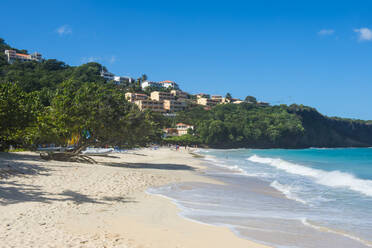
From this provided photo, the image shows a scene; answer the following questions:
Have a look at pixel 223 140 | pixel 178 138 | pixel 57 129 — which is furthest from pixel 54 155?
pixel 223 140

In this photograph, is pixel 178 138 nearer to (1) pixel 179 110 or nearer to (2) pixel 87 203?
(1) pixel 179 110

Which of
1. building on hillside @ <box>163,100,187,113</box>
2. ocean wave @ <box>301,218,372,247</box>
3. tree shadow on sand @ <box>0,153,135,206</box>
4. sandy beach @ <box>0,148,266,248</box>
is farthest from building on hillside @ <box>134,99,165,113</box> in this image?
ocean wave @ <box>301,218,372,247</box>

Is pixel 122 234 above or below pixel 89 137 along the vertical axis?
below

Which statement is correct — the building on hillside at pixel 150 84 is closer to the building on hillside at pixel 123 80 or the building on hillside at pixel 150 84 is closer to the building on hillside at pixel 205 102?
the building on hillside at pixel 123 80

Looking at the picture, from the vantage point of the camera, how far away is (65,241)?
6.16 m

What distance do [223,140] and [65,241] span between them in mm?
108625

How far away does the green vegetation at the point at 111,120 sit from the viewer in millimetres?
21797

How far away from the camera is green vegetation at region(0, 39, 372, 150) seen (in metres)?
21.8

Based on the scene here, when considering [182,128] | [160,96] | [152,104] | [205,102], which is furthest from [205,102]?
[182,128]

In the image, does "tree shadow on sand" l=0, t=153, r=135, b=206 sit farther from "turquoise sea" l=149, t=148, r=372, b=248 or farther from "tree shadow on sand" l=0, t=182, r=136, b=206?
"turquoise sea" l=149, t=148, r=372, b=248

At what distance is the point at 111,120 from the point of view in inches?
877

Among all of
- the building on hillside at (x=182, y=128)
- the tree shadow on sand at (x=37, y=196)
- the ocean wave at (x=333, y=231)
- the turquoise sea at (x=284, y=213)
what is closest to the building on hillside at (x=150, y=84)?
the building on hillside at (x=182, y=128)

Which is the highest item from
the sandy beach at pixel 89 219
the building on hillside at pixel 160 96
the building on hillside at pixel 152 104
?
the building on hillside at pixel 160 96

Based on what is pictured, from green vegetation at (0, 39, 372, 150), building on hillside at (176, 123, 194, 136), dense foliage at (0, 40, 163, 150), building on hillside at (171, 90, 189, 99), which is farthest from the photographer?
building on hillside at (171, 90, 189, 99)
